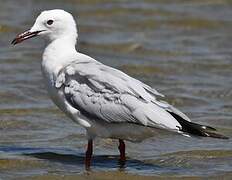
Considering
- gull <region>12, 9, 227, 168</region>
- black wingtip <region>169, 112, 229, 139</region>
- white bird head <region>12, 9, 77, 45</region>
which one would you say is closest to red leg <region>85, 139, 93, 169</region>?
gull <region>12, 9, 227, 168</region>

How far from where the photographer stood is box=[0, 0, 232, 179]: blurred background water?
991 cm

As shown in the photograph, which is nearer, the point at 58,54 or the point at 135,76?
the point at 58,54

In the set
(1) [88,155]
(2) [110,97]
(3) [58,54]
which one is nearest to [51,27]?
(3) [58,54]

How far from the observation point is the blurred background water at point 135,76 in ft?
32.5

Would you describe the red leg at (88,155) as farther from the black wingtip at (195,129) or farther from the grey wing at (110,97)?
the black wingtip at (195,129)

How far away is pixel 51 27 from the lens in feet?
33.6

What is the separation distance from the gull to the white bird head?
1.20 ft

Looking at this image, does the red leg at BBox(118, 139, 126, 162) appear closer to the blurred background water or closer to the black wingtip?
the blurred background water

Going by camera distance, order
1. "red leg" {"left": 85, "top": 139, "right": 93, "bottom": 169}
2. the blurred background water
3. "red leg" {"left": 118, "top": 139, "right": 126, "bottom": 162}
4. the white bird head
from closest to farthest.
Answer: "red leg" {"left": 85, "top": 139, "right": 93, "bottom": 169}
the blurred background water
"red leg" {"left": 118, "top": 139, "right": 126, "bottom": 162}
the white bird head

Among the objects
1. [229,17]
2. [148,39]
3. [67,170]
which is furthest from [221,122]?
[229,17]

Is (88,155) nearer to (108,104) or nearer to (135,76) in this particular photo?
(108,104)

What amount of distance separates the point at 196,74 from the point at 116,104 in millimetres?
4782

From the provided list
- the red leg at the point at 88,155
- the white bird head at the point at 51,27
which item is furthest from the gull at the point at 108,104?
the white bird head at the point at 51,27

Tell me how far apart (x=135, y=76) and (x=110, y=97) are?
4.44 m
